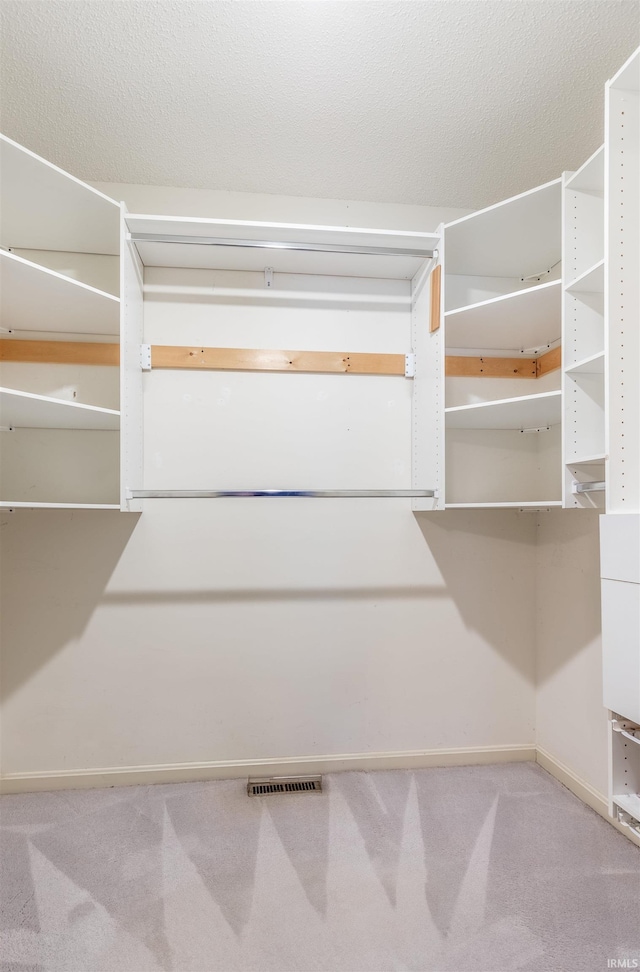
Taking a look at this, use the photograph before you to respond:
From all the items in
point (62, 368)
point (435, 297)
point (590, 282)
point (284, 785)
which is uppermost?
point (435, 297)

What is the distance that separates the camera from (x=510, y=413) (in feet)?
6.79

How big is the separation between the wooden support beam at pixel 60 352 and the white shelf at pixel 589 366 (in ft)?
5.91

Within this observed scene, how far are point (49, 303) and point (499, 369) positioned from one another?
1971 millimetres

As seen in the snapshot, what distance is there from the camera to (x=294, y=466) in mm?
2293

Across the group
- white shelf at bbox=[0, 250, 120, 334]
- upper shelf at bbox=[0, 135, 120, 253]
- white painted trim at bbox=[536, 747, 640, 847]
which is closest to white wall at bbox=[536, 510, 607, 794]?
white painted trim at bbox=[536, 747, 640, 847]

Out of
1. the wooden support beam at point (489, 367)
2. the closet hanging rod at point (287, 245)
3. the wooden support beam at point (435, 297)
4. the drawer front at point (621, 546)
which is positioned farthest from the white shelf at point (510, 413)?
the closet hanging rod at point (287, 245)

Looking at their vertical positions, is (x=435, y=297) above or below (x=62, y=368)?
above

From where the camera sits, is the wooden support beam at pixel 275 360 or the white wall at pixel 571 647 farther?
the wooden support beam at pixel 275 360

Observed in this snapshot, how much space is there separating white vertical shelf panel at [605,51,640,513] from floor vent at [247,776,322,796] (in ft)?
5.43

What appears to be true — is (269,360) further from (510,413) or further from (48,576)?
(48,576)

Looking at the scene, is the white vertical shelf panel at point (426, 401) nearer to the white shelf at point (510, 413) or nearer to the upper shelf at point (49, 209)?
the white shelf at point (510, 413)

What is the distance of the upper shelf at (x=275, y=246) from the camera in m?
1.94

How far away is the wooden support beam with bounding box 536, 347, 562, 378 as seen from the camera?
2.24m

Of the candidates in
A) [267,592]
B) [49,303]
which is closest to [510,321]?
[267,592]
